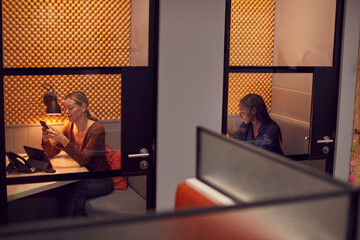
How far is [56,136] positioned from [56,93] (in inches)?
11.3

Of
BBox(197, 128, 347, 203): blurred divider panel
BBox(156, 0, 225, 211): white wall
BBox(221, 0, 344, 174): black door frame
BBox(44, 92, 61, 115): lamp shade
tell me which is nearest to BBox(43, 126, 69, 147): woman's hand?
BBox(44, 92, 61, 115): lamp shade

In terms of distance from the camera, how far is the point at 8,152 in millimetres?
3574

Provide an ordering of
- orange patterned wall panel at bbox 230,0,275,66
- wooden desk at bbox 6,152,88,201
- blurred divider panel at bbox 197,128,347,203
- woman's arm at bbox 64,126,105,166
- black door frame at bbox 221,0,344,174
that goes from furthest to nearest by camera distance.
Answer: black door frame at bbox 221,0,344,174
orange patterned wall panel at bbox 230,0,275,66
woman's arm at bbox 64,126,105,166
wooden desk at bbox 6,152,88,201
blurred divider panel at bbox 197,128,347,203

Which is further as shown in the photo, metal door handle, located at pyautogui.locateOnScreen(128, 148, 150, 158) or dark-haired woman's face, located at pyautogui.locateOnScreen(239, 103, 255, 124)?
dark-haired woman's face, located at pyautogui.locateOnScreen(239, 103, 255, 124)

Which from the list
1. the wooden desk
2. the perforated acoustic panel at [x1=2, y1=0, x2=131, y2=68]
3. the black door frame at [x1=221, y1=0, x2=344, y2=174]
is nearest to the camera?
the perforated acoustic panel at [x1=2, y1=0, x2=131, y2=68]

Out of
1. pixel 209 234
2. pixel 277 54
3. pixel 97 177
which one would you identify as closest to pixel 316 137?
pixel 277 54

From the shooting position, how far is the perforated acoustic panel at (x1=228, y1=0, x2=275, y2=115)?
13.5 feet

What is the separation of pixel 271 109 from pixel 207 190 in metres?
1.77

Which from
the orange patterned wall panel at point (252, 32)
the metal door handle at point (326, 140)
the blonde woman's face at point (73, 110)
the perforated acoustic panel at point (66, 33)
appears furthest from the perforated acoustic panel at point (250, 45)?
the blonde woman's face at point (73, 110)

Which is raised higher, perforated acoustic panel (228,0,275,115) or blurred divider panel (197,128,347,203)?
perforated acoustic panel (228,0,275,115)

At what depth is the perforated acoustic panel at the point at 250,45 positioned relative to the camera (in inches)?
161

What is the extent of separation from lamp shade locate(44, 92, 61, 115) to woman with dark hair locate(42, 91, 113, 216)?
2.6 inches

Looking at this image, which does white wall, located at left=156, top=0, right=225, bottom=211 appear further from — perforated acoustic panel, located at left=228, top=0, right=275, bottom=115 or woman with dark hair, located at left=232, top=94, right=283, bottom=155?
woman with dark hair, located at left=232, top=94, right=283, bottom=155

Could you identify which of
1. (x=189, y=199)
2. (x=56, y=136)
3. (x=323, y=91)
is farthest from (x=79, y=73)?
(x=323, y=91)
